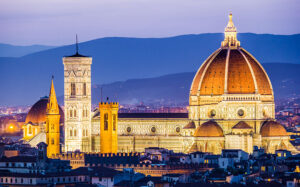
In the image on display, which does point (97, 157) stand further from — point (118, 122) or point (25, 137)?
point (25, 137)

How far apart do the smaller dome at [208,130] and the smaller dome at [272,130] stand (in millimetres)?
4572

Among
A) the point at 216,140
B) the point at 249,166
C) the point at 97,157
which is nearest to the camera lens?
the point at 249,166

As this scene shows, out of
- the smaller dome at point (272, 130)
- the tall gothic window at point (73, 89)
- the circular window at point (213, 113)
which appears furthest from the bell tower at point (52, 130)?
the smaller dome at point (272, 130)

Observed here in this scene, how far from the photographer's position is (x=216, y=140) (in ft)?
495

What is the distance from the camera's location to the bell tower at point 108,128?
149125 millimetres

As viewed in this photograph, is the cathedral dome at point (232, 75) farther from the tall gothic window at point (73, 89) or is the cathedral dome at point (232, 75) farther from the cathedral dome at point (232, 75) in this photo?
the tall gothic window at point (73, 89)

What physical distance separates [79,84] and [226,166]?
35.8m

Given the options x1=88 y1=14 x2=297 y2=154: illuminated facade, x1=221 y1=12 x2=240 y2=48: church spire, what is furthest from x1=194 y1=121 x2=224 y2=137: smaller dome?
x1=221 y1=12 x2=240 y2=48: church spire

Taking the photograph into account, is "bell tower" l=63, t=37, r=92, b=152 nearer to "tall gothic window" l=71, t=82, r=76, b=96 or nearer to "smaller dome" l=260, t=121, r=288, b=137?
"tall gothic window" l=71, t=82, r=76, b=96

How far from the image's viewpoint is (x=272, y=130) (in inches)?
5945

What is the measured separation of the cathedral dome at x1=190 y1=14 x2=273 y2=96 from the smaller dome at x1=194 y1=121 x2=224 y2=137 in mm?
5078

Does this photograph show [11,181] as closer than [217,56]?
Yes

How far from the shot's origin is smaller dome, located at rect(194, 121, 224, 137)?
15062 centimetres

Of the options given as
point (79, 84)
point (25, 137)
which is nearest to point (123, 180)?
point (79, 84)
